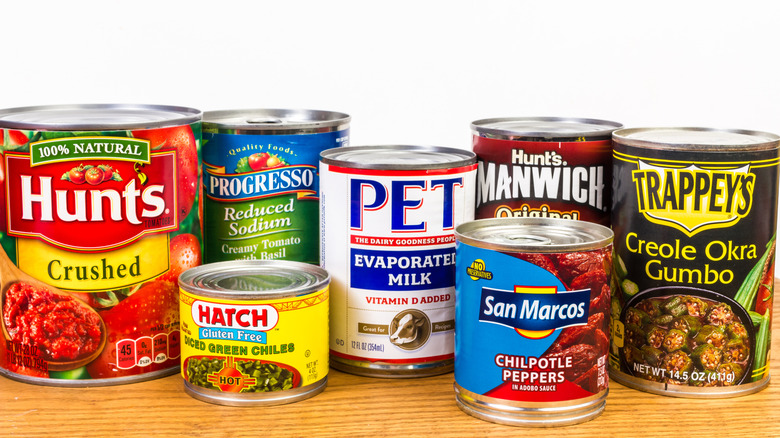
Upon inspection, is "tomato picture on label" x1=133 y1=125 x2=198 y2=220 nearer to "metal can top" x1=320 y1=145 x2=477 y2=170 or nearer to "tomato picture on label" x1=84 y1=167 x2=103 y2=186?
"tomato picture on label" x1=84 y1=167 x2=103 y2=186

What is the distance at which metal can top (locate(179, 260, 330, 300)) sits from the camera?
70.1 inches

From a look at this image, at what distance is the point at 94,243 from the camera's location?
187cm

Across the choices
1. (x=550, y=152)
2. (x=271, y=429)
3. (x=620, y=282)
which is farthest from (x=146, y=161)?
(x=620, y=282)

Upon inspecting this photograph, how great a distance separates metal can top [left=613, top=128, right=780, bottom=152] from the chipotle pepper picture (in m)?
1.08

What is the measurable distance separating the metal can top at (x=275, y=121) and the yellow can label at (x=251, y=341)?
1.33 ft

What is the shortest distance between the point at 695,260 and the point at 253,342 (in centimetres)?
82

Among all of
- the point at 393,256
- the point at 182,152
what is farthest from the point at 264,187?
the point at 393,256

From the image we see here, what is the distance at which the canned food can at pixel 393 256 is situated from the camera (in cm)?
188

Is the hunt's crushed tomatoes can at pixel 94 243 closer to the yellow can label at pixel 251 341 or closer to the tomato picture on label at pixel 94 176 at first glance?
the tomato picture on label at pixel 94 176

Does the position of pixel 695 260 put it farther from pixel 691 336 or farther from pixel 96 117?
pixel 96 117

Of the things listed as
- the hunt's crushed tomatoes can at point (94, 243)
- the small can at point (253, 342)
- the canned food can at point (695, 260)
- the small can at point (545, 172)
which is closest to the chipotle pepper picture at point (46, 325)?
the hunt's crushed tomatoes can at point (94, 243)

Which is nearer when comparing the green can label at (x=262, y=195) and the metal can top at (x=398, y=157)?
the metal can top at (x=398, y=157)

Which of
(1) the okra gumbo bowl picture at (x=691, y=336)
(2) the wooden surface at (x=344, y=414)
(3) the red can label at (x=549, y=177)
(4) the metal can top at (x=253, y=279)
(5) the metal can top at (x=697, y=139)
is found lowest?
(2) the wooden surface at (x=344, y=414)

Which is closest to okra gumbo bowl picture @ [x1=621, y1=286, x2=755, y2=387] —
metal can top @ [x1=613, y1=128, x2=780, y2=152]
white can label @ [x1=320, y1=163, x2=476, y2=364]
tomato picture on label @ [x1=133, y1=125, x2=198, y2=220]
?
metal can top @ [x1=613, y1=128, x2=780, y2=152]
